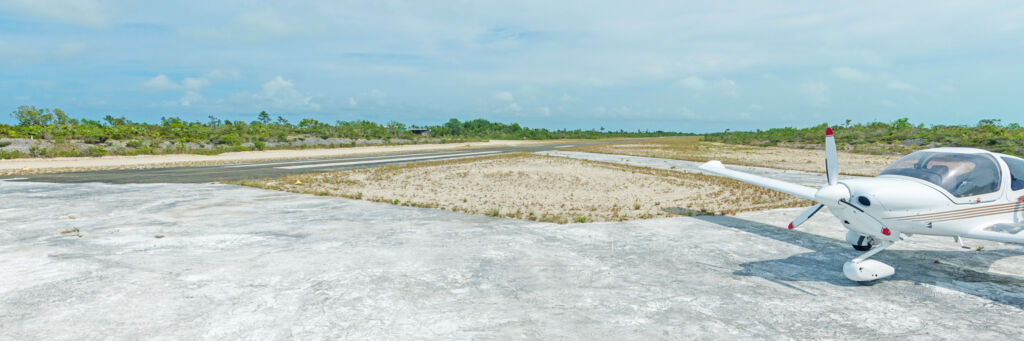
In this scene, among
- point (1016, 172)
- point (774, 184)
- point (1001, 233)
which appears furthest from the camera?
point (774, 184)

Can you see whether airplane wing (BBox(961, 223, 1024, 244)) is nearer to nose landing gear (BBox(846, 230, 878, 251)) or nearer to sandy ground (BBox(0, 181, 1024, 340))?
sandy ground (BBox(0, 181, 1024, 340))

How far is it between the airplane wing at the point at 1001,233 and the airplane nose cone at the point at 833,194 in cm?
154

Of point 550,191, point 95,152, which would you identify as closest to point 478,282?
point 550,191

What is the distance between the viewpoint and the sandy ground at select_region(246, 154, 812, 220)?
42.0 ft

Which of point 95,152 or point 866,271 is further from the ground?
point 95,152

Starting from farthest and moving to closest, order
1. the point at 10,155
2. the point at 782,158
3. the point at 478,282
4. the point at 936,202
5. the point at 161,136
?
the point at 161,136
the point at 782,158
the point at 10,155
the point at 478,282
the point at 936,202

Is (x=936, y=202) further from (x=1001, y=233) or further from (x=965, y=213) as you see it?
(x=1001, y=233)

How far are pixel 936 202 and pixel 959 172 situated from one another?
2.07ft

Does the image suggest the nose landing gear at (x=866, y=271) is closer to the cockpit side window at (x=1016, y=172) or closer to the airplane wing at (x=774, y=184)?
the airplane wing at (x=774, y=184)

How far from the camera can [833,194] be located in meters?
6.48

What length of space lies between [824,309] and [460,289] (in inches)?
172

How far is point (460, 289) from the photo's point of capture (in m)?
6.17

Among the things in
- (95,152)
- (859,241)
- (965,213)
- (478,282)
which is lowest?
(478,282)

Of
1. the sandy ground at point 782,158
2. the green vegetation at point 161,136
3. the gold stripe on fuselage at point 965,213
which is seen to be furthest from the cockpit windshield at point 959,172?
the green vegetation at point 161,136
